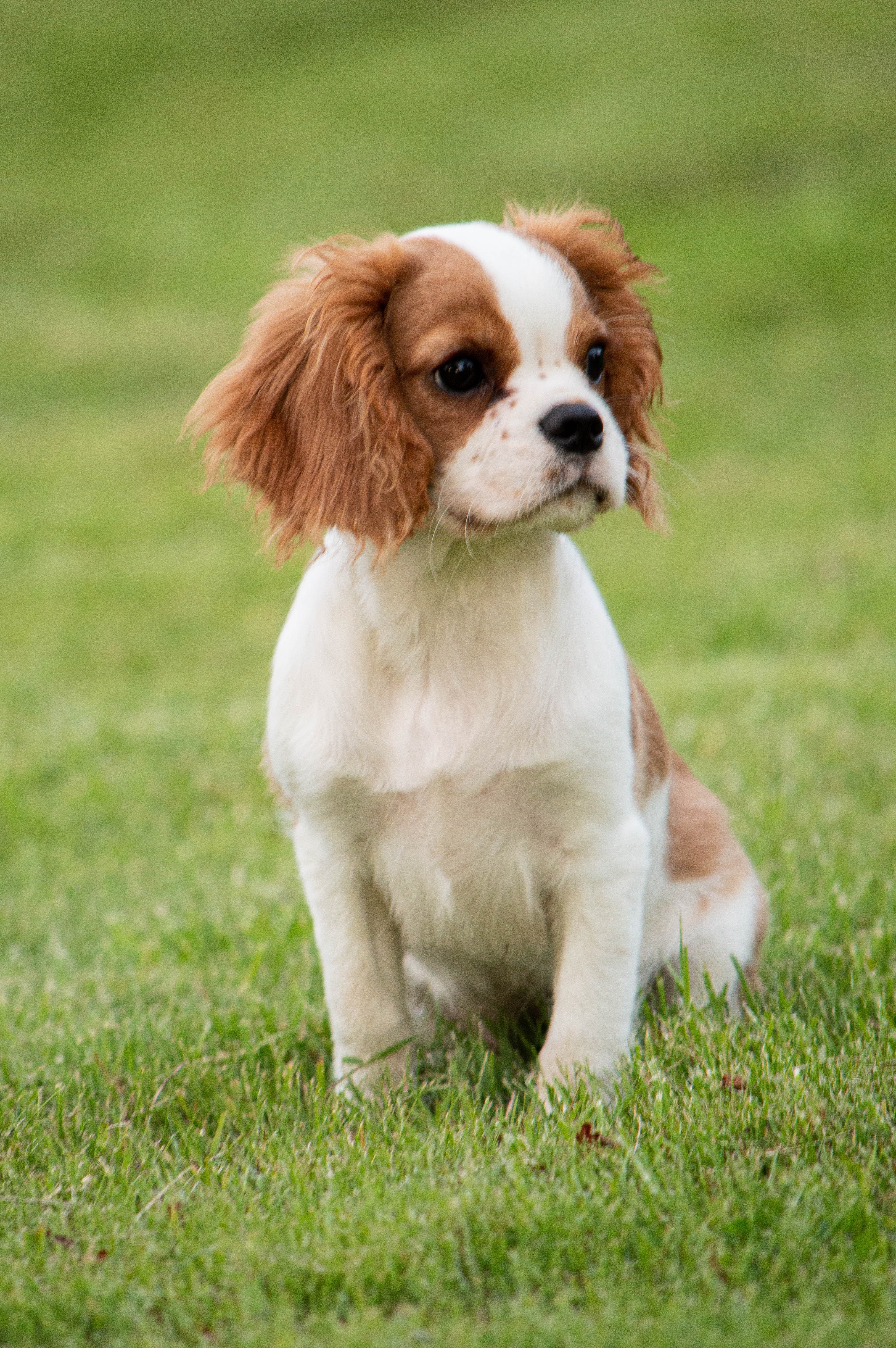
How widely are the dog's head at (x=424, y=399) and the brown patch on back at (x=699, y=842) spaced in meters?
1.04

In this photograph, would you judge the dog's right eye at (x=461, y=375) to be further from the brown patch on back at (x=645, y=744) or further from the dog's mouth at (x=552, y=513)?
the brown patch on back at (x=645, y=744)

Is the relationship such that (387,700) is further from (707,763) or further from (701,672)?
(701,672)

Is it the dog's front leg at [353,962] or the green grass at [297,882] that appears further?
the dog's front leg at [353,962]

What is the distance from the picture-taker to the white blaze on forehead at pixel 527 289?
9.50 ft

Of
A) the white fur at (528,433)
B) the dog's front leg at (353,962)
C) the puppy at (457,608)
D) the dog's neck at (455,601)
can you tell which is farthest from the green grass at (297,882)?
the white fur at (528,433)

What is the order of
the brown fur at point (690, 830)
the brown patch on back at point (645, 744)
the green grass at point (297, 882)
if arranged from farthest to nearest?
the brown fur at point (690, 830) → the brown patch on back at point (645, 744) → the green grass at point (297, 882)

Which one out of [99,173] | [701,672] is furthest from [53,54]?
[701,672]

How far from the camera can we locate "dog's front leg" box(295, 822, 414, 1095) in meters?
3.29

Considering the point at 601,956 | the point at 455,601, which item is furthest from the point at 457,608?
the point at 601,956

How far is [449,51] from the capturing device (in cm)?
2586

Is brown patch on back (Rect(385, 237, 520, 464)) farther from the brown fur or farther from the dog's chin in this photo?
the brown fur

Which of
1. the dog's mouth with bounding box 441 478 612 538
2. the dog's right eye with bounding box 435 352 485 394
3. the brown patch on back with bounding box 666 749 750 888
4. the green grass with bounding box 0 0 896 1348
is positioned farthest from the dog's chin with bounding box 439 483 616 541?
the brown patch on back with bounding box 666 749 750 888

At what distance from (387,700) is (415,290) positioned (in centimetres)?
85

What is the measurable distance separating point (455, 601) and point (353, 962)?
A: 87cm
